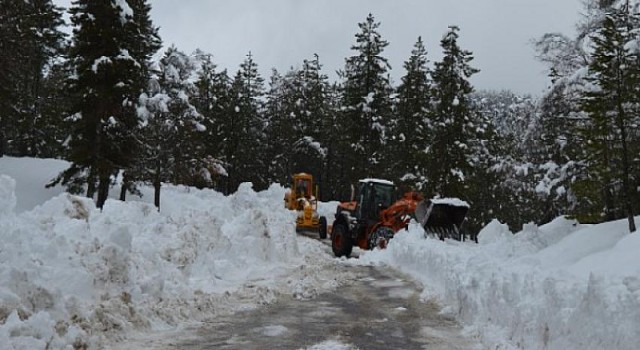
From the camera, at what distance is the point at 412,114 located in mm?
41000

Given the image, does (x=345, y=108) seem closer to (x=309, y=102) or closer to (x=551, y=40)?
(x=309, y=102)

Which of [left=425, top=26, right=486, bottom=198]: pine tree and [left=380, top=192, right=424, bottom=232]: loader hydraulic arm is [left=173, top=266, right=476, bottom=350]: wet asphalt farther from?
[left=425, top=26, right=486, bottom=198]: pine tree

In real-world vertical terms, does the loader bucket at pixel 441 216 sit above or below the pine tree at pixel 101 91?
below

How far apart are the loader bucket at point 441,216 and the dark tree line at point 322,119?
3.38 metres

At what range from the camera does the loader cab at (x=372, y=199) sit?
60.6 ft

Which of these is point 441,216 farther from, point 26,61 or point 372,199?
point 26,61

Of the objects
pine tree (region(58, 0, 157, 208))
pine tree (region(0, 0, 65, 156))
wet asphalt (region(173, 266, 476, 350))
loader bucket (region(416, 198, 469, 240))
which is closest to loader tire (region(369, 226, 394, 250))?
loader bucket (region(416, 198, 469, 240))

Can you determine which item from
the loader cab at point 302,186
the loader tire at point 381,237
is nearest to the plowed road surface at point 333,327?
the loader tire at point 381,237

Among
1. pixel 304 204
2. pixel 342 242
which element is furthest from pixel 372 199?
pixel 304 204

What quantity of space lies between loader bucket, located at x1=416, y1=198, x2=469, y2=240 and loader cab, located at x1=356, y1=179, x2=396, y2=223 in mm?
2088

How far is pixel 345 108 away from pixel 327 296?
31.7 metres

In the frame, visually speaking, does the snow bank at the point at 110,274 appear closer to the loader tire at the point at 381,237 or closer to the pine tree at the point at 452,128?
the loader tire at the point at 381,237

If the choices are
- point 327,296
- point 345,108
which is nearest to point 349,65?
point 345,108

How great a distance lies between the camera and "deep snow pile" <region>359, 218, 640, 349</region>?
4820mm
